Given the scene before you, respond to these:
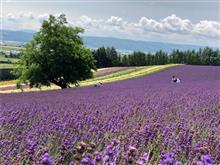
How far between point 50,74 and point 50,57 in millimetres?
1066

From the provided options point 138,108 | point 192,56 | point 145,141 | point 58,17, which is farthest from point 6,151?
point 192,56

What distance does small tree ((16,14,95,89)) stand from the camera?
1054 inches

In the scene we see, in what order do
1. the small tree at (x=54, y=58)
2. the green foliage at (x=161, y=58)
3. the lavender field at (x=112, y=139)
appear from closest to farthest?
the lavender field at (x=112, y=139)
the small tree at (x=54, y=58)
the green foliage at (x=161, y=58)

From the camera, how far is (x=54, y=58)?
26.9m

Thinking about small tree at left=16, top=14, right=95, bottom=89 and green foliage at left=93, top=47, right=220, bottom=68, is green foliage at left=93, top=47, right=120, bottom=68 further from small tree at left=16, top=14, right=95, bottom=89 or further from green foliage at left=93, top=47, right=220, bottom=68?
small tree at left=16, top=14, right=95, bottom=89

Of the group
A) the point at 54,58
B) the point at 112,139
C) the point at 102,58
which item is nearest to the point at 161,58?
the point at 102,58

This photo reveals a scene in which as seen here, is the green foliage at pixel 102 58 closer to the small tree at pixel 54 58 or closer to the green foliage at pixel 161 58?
the green foliage at pixel 161 58

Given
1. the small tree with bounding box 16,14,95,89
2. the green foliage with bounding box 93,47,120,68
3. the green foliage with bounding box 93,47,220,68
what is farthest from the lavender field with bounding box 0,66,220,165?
the green foliage with bounding box 93,47,220,68

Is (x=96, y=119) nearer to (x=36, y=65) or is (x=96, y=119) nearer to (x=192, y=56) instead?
(x=36, y=65)

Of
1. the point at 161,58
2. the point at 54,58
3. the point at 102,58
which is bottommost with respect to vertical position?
the point at 161,58

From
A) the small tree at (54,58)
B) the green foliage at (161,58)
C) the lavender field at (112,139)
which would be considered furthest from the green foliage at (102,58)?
the lavender field at (112,139)

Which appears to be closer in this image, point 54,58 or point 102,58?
point 54,58

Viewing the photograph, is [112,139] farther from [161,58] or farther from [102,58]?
[161,58]

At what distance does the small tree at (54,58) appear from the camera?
26781 millimetres
